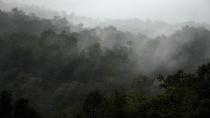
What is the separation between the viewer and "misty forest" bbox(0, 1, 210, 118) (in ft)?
77.8

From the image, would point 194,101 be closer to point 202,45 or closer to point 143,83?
point 143,83

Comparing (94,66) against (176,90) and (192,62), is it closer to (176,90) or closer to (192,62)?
(192,62)

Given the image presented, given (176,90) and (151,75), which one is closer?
(176,90)

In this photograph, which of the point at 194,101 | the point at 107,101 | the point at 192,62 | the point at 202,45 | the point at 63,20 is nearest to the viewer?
the point at 194,101

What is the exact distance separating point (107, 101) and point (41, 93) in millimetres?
19819

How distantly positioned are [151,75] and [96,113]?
22498 millimetres

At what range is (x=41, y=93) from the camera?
4300 centimetres

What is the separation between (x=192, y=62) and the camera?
50.5 m

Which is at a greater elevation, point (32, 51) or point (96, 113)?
point (32, 51)

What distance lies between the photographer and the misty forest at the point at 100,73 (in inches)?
934

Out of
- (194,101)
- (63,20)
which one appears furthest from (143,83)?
(63,20)

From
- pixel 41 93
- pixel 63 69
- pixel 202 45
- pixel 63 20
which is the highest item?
pixel 63 20

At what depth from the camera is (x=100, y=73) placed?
46.2m

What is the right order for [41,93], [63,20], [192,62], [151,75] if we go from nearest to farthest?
[41,93]
[151,75]
[192,62]
[63,20]
